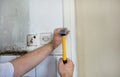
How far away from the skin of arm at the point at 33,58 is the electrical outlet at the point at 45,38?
4 centimetres

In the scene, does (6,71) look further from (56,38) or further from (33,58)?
(56,38)

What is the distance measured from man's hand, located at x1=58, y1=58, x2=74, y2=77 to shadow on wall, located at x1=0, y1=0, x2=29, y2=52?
270 millimetres

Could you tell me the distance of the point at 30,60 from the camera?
0.95 meters

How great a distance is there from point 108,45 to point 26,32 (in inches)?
18.6

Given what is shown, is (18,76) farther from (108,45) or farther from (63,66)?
(108,45)

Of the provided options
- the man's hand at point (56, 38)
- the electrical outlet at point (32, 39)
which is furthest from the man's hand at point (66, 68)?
the electrical outlet at point (32, 39)

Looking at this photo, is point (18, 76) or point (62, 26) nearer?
point (18, 76)

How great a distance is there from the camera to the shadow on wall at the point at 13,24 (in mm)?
1070

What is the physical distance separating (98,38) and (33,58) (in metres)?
0.37

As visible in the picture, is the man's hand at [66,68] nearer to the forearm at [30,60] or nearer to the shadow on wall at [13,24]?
the forearm at [30,60]

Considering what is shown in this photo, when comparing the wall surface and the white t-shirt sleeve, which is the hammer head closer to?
the wall surface

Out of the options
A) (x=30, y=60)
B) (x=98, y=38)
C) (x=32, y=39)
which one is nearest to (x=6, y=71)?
(x=30, y=60)

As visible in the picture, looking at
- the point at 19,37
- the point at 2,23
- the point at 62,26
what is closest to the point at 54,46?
the point at 62,26

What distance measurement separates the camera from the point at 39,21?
1.05m
